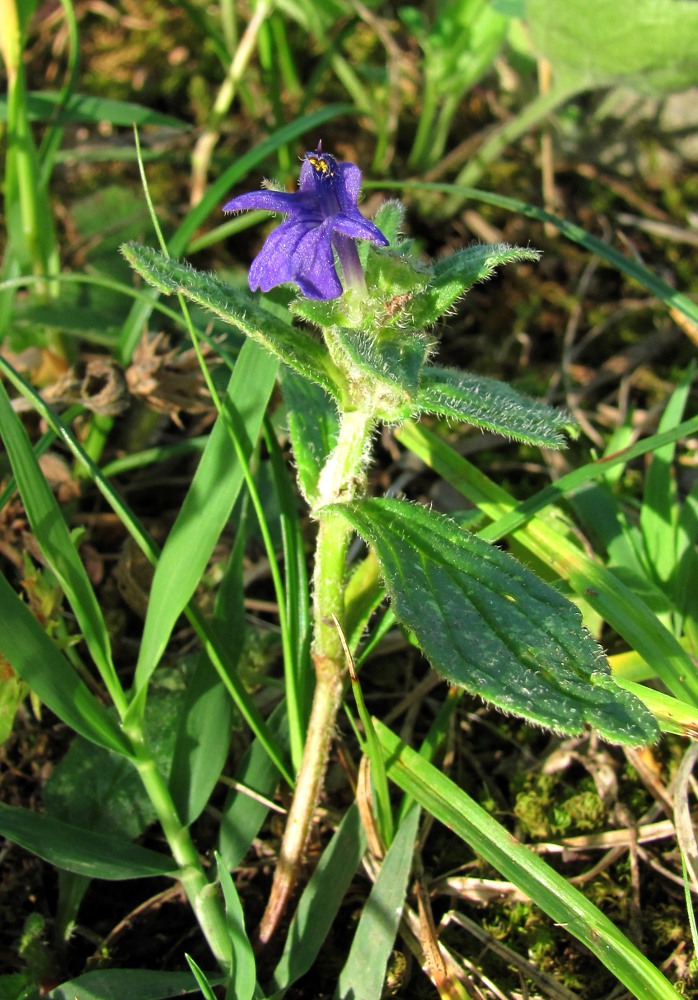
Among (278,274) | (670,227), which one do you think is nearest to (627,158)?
(670,227)

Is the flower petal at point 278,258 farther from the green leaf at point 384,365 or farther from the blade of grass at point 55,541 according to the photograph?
the blade of grass at point 55,541

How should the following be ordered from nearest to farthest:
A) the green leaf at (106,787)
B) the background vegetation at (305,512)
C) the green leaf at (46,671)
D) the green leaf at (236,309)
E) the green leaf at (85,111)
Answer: the green leaf at (236,309) → the green leaf at (46,671) → the background vegetation at (305,512) → the green leaf at (106,787) → the green leaf at (85,111)

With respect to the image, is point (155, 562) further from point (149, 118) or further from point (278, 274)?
point (149, 118)

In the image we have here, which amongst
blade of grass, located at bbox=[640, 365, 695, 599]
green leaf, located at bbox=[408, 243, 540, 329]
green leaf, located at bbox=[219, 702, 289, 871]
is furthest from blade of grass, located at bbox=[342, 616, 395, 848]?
blade of grass, located at bbox=[640, 365, 695, 599]

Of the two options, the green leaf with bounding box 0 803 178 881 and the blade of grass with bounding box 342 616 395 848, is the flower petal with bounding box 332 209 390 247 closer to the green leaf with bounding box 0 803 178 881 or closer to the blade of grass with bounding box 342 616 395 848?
the blade of grass with bounding box 342 616 395 848

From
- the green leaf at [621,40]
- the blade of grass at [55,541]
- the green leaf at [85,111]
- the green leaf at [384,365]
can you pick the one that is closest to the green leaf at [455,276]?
the green leaf at [384,365]

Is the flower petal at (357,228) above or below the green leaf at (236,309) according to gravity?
above

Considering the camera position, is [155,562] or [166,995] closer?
[166,995]
